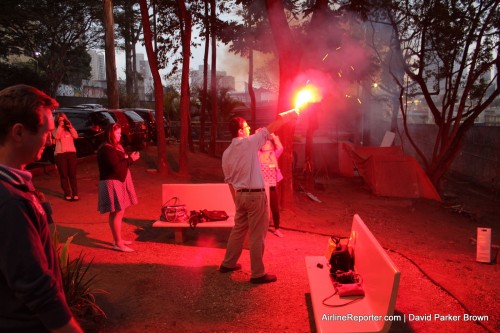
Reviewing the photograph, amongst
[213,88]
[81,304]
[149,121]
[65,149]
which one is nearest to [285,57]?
[65,149]

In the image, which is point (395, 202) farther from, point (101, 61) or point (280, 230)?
point (101, 61)

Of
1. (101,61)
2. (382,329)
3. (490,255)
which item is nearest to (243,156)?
(382,329)

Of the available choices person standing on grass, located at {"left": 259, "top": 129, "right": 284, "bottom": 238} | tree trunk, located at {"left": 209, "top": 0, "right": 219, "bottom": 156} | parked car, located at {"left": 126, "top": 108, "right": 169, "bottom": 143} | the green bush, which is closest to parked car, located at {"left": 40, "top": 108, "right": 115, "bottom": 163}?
parked car, located at {"left": 126, "top": 108, "right": 169, "bottom": 143}

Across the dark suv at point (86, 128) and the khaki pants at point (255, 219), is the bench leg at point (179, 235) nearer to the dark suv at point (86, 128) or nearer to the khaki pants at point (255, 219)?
the khaki pants at point (255, 219)

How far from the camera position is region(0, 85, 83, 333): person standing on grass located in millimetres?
1623

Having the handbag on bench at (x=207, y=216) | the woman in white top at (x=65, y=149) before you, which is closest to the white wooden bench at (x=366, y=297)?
the handbag on bench at (x=207, y=216)

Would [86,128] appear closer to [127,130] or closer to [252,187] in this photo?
[127,130]

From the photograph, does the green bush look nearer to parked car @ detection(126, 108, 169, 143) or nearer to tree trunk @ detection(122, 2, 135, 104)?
parked car @ detection(126, 108, 169, 143)

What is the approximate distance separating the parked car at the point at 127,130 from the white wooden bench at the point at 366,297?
12.5 meters

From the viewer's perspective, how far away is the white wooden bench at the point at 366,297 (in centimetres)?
319

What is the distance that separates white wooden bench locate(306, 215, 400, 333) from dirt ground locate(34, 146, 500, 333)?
40 centimetres

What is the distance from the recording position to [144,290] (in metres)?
4.86

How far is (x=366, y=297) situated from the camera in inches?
153

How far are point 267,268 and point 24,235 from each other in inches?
173
